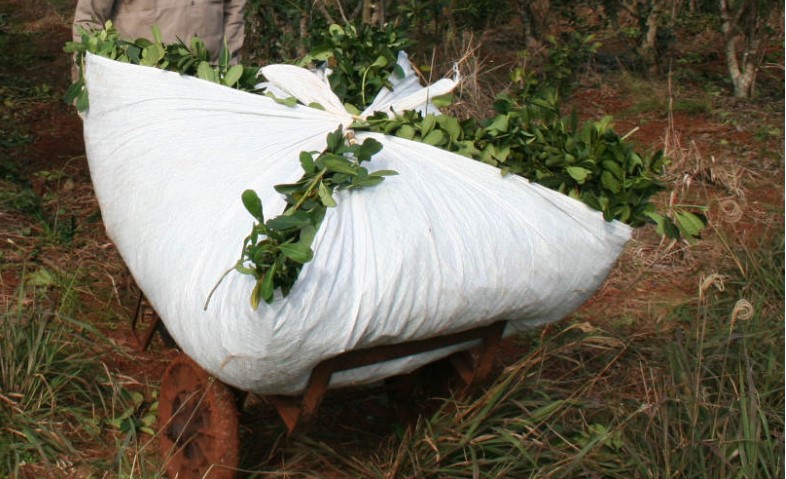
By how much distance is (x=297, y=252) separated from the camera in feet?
7.20

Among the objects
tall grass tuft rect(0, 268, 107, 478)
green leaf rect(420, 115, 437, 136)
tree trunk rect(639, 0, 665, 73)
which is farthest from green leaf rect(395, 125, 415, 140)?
tree trunk rect(639, 0, 665, 73)

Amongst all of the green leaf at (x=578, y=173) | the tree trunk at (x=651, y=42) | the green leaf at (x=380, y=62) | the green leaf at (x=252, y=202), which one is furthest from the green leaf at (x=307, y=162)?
the tree trunk at (x=651, y=42)

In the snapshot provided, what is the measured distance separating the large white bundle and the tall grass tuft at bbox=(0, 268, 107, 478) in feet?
2.33

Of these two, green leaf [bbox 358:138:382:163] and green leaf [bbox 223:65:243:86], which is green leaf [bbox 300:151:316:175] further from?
green leaf [bbox 223:65:243:86]

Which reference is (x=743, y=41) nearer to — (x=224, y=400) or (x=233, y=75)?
(x=233, y=75)

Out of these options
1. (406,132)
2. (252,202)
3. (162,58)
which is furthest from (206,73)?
(252,202)

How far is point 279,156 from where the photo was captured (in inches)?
103

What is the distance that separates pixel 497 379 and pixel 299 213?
3.50 feet

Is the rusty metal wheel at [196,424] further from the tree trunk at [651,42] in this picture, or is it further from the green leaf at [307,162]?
the tree trunk at [651,42]

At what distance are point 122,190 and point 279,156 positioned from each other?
1.89 ft

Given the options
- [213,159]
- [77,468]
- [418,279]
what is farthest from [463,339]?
[77,468]

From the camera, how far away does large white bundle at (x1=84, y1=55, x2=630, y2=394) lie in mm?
2344

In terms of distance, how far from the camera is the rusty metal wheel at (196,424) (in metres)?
2.78

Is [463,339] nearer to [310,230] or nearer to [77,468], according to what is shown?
[310,230]
